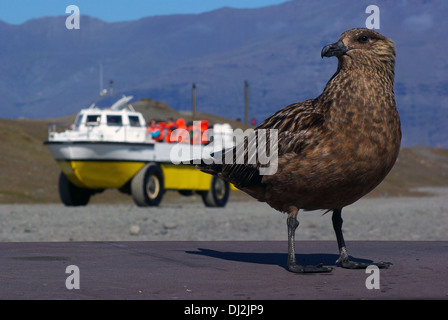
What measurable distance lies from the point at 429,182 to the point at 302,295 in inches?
3482

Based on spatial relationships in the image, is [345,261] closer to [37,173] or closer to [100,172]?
[100,172]

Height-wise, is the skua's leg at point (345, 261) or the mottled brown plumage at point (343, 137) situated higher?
the mottled brown plumage at point (343, 137)

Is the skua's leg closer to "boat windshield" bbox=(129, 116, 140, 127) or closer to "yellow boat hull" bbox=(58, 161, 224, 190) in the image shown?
"yellow boat hull" bbox=(58, 161, 224, 190)

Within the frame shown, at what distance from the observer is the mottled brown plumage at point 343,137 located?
6.21m

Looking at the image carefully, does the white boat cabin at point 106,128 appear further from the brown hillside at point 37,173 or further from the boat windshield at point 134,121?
the brown hillside at point 37,173

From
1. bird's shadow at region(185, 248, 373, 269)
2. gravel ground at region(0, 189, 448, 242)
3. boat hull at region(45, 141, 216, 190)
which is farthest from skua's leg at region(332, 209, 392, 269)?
boat hull at region(45, 141, 216, 190)

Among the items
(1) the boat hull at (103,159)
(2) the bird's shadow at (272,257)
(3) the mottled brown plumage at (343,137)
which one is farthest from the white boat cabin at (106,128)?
(3) the mottled brown plumage at (343,137)

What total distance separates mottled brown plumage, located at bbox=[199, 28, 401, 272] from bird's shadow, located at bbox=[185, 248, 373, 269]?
448 millimetres

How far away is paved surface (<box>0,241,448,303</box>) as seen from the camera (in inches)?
200

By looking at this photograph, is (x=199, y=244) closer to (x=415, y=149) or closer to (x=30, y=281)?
(x=30, y=281)

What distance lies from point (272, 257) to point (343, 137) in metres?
1.65

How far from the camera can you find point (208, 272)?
6.22 meters

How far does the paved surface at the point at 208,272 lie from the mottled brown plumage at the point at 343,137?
1.86ft
